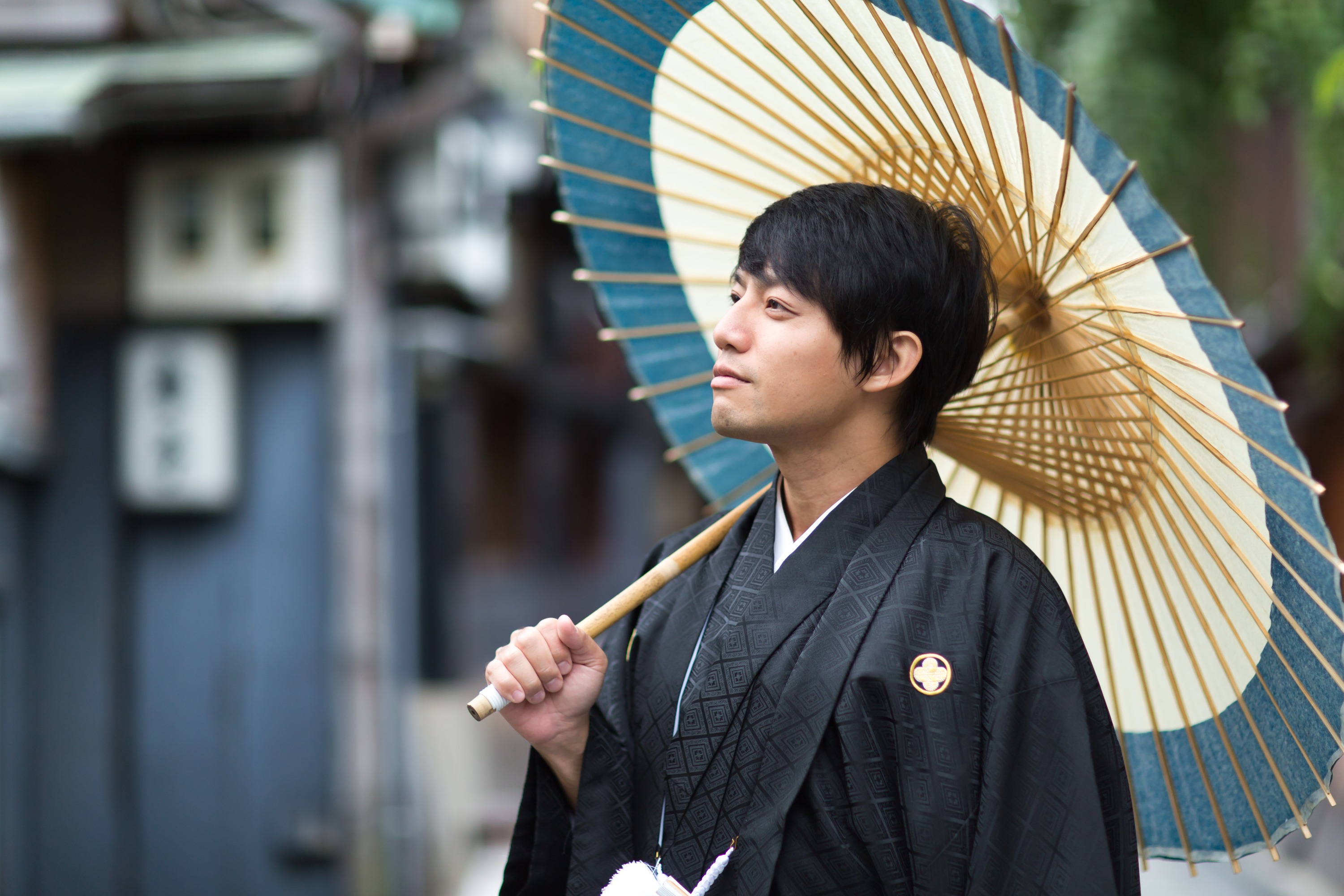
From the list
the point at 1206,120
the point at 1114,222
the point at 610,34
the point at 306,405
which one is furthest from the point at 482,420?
the point at 1114,222

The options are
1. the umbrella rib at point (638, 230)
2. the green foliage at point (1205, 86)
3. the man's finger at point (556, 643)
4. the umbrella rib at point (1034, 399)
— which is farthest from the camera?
the green foliage at point (1205, 86)

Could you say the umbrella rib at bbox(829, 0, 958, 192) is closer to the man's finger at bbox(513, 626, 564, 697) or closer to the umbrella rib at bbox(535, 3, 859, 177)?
the umbrella rib at bbox(535, 3, 859, 177)

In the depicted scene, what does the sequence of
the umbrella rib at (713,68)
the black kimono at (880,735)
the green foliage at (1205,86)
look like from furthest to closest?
the green foliage at (1205,86) < the umbrella rib at (713,68) < the black kimono at (880,735)

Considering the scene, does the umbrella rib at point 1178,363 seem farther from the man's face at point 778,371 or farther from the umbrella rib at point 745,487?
the umbrella rib at point 745,487

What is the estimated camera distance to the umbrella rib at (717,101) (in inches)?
88.0

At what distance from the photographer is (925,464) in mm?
1882

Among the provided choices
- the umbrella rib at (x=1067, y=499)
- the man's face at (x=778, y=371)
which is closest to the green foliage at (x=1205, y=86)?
the umbrella rib at (x=1067, y=499)

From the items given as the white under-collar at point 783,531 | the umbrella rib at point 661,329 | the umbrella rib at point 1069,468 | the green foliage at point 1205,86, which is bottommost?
the white under-collar at point 783,531

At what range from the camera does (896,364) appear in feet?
5.83

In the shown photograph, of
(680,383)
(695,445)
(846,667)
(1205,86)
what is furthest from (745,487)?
(1205,86)

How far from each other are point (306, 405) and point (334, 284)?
0.64 metres

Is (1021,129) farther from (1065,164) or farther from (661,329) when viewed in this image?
(661,329)

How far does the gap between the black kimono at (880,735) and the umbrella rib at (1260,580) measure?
30 cm

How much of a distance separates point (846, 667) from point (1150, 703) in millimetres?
744
